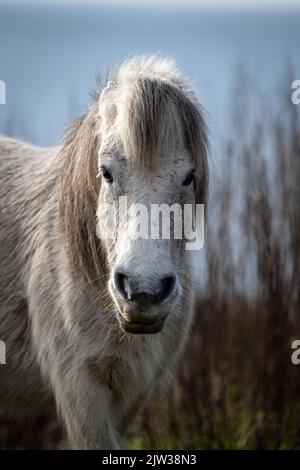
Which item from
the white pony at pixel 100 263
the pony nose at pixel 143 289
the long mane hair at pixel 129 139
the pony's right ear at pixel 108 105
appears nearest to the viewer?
the pony nose at pixel 143 289

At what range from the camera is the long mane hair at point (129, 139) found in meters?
3.26

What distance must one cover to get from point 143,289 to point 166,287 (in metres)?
0.15

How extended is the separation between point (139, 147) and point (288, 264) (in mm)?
2740

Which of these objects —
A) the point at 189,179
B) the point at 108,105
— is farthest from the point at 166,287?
the point at 108,105

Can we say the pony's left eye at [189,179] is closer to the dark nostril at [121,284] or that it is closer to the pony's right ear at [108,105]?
the pony's right ear at [108,105]

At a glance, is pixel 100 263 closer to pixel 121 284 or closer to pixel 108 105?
pixel 121 284

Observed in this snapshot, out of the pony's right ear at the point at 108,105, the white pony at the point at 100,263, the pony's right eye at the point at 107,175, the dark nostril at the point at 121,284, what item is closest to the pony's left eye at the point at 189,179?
the white pony at the point at 100,263

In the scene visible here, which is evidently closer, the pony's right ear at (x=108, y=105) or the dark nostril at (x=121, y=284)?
the dark nostril at (x=121, y=284)

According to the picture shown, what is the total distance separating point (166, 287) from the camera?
2.98 meters

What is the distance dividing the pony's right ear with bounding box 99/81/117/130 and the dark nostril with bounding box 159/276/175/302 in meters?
0.88

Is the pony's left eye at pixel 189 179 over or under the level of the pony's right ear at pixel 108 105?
under

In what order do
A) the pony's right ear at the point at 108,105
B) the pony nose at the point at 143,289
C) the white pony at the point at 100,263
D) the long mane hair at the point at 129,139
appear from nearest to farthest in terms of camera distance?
the pony nose at the point at 143,289, the white pony at the point at 100,263, the long mane hair at the point at 129,139, the pony's right ear at the point at 108,105

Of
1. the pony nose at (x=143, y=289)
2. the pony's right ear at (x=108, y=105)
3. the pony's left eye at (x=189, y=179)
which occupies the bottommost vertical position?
the pony nose at (x=143, y=289)

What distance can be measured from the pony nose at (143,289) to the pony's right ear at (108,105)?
0.85 meters
